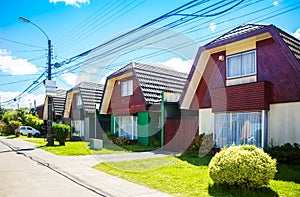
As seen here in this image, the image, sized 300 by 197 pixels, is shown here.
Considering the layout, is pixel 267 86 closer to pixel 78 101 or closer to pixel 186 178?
pixel 186 178

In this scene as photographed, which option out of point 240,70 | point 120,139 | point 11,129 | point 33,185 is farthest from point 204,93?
point 11,129

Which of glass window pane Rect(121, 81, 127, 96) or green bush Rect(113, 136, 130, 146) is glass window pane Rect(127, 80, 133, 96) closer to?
glass window pane Rect(121, 81, 127, 96)

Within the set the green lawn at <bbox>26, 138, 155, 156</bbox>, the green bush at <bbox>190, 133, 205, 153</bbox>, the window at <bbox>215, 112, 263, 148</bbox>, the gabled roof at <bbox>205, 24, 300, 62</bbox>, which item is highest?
the gabled roof at <bbox>205, 24, 300, 62</bbox>

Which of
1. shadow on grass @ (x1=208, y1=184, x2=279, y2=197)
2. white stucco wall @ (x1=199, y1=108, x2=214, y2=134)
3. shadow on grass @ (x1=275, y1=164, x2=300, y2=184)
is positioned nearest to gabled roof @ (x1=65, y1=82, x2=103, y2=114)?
white stucco wall @ (x1=199, y1=108, x2=214, y2=134)

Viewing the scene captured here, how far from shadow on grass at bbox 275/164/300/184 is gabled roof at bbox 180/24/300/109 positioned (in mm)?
3939

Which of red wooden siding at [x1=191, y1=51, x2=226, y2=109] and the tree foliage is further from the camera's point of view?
the tree foliage

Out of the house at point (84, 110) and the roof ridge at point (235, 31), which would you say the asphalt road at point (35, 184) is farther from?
the house at point (84, 110)

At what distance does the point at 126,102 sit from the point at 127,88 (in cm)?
112

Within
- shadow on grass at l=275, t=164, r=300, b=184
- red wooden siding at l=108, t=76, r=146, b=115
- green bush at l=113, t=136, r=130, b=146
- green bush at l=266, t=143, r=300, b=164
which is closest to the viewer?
shadow on grass at l=275, t=164, r=300, b=184

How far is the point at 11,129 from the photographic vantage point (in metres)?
41.0

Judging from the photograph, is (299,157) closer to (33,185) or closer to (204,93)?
(204,93)

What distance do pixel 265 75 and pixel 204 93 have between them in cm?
374

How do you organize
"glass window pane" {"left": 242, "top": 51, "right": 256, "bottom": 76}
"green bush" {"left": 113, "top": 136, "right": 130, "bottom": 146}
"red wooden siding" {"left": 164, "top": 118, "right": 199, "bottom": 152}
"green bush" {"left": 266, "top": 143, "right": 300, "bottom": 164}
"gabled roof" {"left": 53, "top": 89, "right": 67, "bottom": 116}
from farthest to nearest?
1. "gabled roof" {"left": 53, "top": 89, "right": 67, "bottom": 116}
2. "green bush" {"left": 113, "top": 136, "right": 130, "bottom": 146}
3. "red wooden siding" {"left": 164, "top": 118, "right": 199, "bottom": 152}
4. "glass window pane" {"left": 242, "top": 51, "right": 256, "bottom": 76}
5. "green bush" {"left": 266, "top": 143, "right": 300, "bottom": 164}

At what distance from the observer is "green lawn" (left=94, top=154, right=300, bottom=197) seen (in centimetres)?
697
